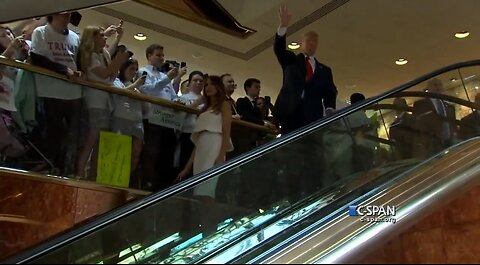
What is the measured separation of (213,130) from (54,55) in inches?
60.9

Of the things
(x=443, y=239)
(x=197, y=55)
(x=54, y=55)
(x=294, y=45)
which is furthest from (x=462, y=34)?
(x=443, y=239)

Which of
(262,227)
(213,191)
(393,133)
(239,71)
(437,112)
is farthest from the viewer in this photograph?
(239,71)

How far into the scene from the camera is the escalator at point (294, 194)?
2.96 meters

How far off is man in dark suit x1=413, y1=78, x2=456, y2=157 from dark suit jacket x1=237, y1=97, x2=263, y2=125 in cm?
212

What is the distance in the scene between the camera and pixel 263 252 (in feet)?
9.50

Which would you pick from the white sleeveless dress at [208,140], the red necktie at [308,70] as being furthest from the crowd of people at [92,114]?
the red necktie at [308,70]

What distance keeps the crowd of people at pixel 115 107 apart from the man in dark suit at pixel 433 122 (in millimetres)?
63

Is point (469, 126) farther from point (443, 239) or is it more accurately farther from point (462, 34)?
point (462, 34)

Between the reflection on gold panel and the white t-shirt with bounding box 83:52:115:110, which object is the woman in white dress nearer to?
the white t-shirt with bounding box 83:52:115:110

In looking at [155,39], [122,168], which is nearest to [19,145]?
[122,168]

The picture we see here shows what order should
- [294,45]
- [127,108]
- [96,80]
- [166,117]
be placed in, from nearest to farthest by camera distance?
[96,80], [127,108], [166,117], [294,45]

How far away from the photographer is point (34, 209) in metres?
5.07

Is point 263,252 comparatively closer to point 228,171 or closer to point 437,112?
point 228,171

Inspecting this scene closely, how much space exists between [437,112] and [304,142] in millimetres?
1671
